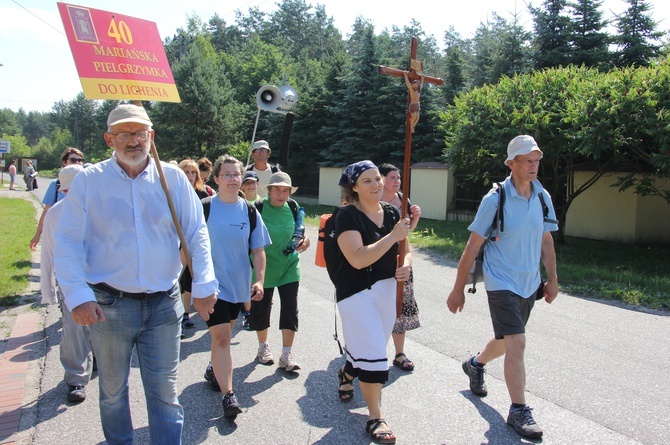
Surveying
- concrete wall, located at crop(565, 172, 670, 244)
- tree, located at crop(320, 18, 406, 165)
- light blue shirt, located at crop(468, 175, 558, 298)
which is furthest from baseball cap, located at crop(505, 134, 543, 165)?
tree, located at crop(320, 18, 406, 165)

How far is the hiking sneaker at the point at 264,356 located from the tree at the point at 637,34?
74.8 feet

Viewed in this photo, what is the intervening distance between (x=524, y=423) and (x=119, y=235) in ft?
9.20

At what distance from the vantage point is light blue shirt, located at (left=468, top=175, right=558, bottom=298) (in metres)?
3.78

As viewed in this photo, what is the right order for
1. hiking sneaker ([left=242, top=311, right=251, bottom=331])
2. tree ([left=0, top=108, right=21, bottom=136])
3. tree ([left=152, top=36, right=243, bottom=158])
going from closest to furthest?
1. hiking sneaker ([left=242, top=311, right=251, bottom=331])
2. tree ([left=152, top=36, right=243, bottom=158])
3. tree ([left=0, top=108, right=21, bottom=136])

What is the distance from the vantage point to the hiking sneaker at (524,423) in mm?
3469

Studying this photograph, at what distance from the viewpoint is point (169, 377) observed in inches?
114

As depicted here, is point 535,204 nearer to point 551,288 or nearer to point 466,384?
point 551,288

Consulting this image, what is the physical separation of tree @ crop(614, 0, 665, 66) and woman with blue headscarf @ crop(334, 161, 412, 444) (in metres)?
23.0

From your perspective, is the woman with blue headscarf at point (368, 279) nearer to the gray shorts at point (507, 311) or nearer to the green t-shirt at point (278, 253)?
the gray shorts at point (507, 311)

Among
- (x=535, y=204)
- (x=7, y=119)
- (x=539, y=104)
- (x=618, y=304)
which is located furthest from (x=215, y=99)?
(x=7, y=119)

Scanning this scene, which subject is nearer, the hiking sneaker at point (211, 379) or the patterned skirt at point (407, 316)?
the hiking sneaker at point (211, 379)

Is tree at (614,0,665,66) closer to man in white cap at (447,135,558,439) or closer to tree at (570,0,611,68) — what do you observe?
tree at (570,0,611,68)

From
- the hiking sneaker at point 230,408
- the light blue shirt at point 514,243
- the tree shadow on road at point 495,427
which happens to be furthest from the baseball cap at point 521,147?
the hiking sneaker at point 230,408

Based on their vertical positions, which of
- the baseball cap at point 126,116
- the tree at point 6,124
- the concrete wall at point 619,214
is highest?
the tree at point 6,124
